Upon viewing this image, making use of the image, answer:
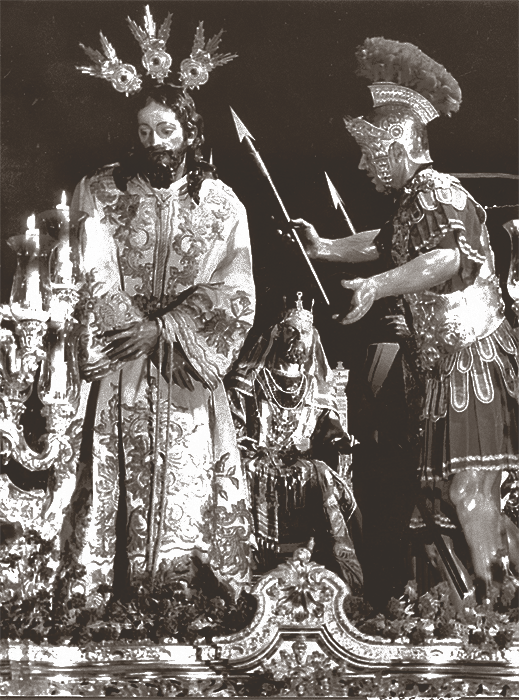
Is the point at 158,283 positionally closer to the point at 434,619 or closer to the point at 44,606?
the point at 44,606

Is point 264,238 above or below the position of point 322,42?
below

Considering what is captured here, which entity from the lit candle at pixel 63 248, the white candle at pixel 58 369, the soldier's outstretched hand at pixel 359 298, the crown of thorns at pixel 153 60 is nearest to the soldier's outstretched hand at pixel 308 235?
the soldier's outstretched hand at pixel 359 298

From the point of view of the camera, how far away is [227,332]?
4.50m

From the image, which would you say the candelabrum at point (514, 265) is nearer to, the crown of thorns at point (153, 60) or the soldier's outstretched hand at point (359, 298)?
the soldier's outstretched hand at point (359, 298)

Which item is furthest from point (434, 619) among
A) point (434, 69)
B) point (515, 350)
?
point (434, 69)

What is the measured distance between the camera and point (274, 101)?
182 inches

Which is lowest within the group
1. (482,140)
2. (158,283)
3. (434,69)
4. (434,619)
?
(434,619)

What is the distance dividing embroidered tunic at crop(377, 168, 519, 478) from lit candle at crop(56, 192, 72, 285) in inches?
53.4

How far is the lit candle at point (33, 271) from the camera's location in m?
4.47

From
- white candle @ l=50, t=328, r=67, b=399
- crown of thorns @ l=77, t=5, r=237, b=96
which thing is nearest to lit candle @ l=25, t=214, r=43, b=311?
white candle @ l=50, t=328, r=67, b=399

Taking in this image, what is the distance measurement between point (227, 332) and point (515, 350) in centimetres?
123

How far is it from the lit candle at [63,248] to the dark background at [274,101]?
0.07 metres

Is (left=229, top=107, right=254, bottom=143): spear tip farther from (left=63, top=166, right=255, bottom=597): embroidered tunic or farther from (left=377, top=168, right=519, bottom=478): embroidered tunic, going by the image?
(left=377, top=168, right=519, bottom=478): embroidered tunic

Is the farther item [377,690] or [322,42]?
[322,42]
